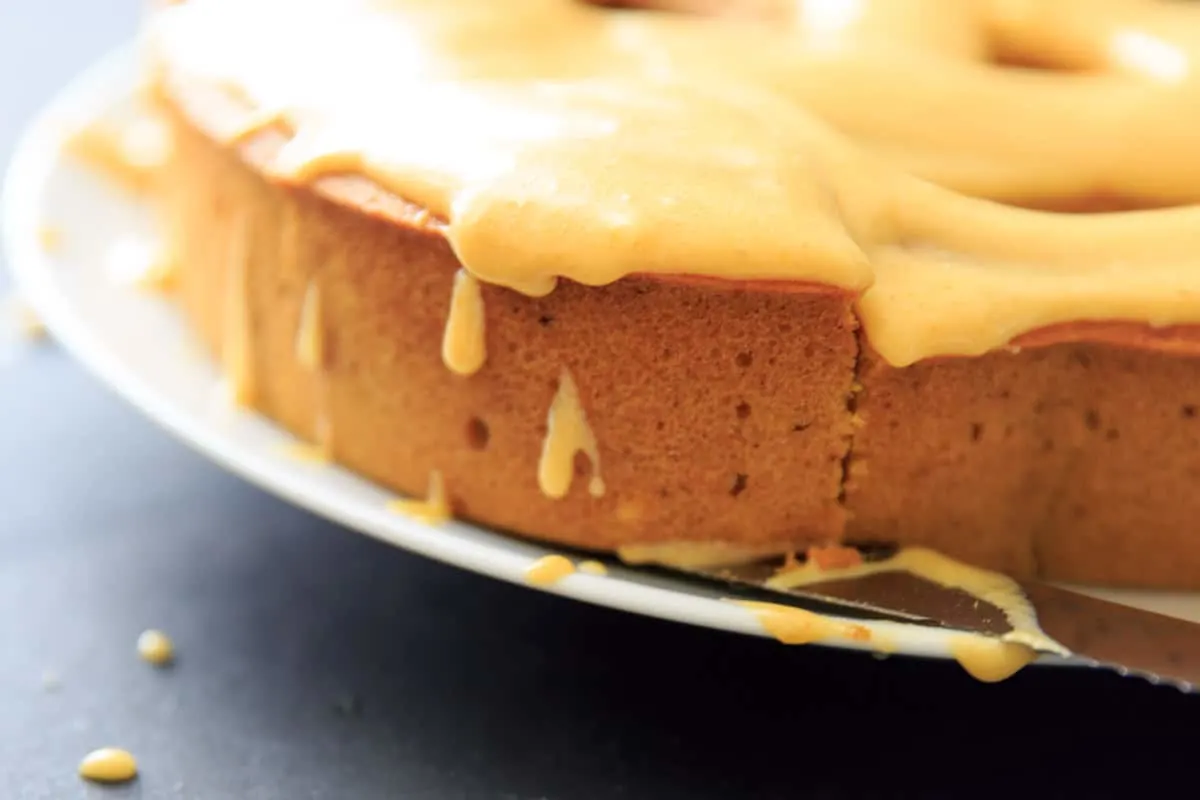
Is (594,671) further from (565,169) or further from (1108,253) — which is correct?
(1108,253)

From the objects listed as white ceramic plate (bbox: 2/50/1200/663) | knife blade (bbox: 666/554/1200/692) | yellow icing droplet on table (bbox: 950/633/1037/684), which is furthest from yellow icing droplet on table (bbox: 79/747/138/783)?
yellow icing droplet on table (bbox: 950/633/1037/684)

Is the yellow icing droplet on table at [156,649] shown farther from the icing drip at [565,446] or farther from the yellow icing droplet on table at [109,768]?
the icing drip at [565,446]

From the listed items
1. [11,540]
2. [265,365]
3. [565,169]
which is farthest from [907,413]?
[11,540]

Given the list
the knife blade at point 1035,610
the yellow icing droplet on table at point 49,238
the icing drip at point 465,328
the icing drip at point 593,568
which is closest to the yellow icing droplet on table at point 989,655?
the knife blade at point 1035,610

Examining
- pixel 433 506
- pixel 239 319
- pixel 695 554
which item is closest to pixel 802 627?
pixel 695 554

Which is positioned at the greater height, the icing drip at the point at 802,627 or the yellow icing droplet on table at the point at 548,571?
the yellow icing droplet on table at the point at 548,571

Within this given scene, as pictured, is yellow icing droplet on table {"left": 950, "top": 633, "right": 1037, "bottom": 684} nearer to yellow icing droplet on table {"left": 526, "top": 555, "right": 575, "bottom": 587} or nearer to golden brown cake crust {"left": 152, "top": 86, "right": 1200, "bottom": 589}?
golden brown cake crust {"left": 152, "top": 86, "right": 1200, "bottom": 589}

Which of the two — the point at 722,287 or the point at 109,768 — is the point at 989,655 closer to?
the point at 722,287
